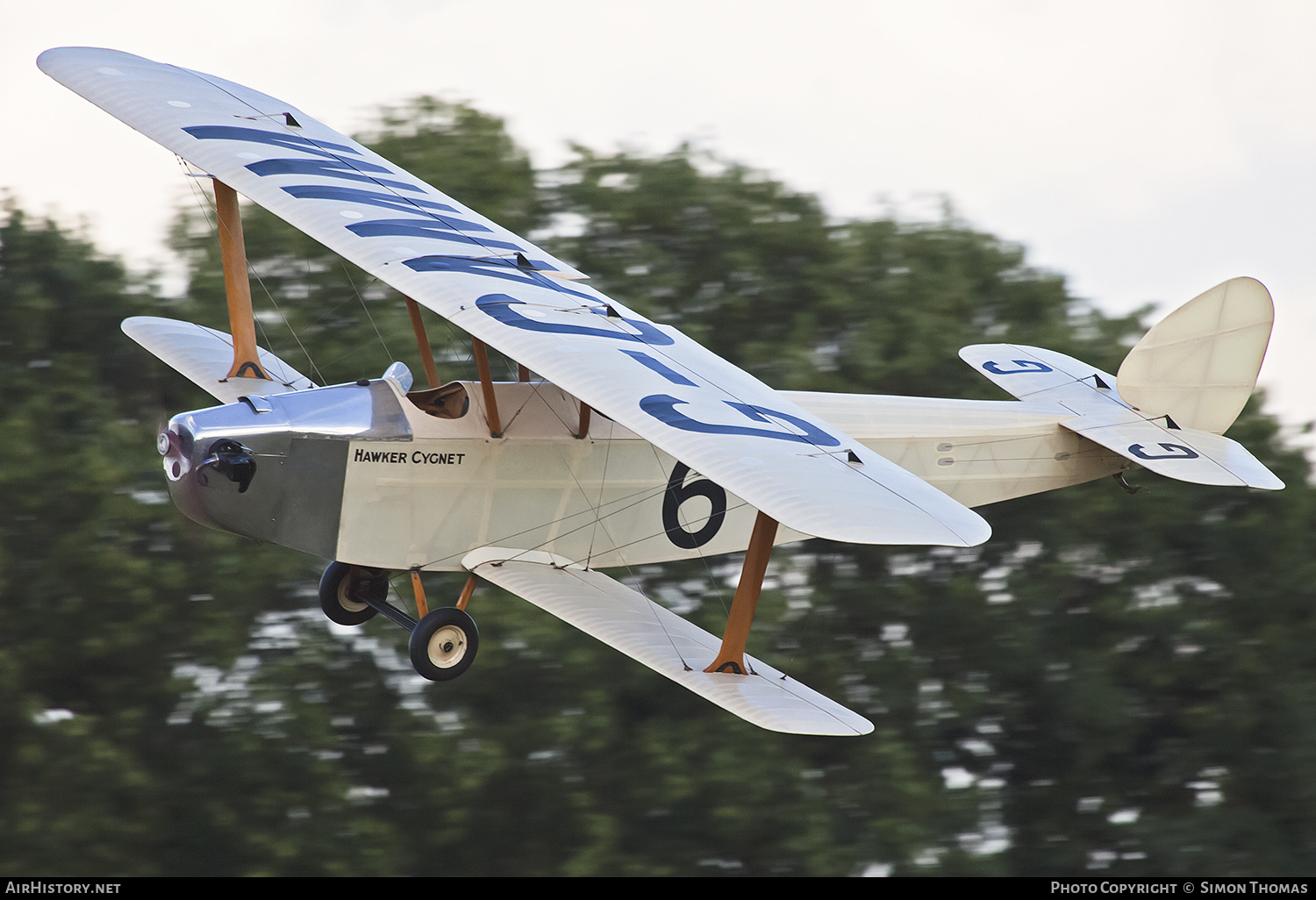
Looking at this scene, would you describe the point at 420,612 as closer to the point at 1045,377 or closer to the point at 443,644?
the point at 443,644

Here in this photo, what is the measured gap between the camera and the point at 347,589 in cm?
886

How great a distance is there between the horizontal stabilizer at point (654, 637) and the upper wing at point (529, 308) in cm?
142

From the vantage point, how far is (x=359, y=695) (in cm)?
1814

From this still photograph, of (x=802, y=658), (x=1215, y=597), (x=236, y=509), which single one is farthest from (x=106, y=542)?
(x=1215, y=597)

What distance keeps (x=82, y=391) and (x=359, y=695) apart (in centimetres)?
547

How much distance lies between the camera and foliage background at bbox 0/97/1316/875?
17.3 meters

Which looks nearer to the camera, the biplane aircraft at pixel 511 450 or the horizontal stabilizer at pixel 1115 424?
the biplane aircraft at pixel 511 450

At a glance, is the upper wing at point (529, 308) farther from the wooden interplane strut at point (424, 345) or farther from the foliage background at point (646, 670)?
the foliage background at point (646, 670)

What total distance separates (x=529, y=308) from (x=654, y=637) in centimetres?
206

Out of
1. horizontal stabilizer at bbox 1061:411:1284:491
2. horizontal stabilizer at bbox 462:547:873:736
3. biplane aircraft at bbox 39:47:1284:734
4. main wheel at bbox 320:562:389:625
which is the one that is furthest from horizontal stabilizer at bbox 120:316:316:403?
horizontal stabilizer at bbox 1061:411:1284:491

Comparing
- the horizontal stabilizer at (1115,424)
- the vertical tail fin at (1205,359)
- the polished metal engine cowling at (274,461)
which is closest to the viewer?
the polished metal engine cowling at (274,461)

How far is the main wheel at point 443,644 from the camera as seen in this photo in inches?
313

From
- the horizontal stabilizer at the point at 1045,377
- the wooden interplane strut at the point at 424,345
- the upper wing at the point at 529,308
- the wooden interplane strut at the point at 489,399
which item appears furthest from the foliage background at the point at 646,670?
the wooden interplane strut at the point at 489,399

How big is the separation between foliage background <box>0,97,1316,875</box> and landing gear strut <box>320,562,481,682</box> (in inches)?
280
